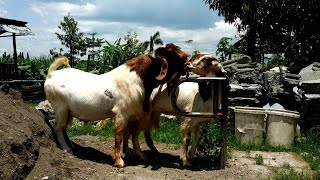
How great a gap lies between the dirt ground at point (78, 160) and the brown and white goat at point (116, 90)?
15.7 inches

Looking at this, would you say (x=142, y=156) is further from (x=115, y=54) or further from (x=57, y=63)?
(x=115, y=54)

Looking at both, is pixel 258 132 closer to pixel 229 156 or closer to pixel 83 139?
pixel 229 156

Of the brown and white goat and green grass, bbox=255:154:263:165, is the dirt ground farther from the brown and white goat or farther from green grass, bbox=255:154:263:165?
the brown and white goat

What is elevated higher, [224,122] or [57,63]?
[57,63]

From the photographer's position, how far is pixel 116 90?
23.1 ft

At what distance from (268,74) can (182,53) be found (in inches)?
189

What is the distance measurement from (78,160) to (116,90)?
3.84 feet

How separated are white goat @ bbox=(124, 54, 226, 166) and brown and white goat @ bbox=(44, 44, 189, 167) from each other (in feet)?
0.92

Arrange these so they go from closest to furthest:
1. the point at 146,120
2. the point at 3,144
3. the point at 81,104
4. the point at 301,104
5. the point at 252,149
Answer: the point at 3,144, the point at 81,104, the point at 146,120, the point at 252,149, the point at 301,104

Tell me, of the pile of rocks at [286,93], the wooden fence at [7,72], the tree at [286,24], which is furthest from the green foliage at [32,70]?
the pile of rocks at [286,93]

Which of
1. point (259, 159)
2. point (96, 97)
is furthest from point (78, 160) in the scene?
point (259, 159)

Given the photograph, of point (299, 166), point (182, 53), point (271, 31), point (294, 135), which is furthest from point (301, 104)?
point (271, 31)

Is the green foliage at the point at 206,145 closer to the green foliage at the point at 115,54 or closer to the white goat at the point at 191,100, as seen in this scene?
the white goat at the point at 191,100

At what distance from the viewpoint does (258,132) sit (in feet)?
29.9
